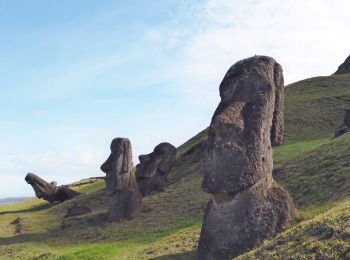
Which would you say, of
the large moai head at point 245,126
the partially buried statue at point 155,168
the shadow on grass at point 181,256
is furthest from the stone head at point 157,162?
the large moai head at point 245,126

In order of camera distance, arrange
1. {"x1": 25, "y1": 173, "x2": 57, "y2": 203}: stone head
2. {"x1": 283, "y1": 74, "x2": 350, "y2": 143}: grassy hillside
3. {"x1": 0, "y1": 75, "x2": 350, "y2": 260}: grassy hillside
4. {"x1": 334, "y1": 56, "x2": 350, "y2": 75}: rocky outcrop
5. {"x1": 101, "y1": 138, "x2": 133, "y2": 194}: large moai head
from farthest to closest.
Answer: {"x1": 334, "y1": 56, "x2": 350, "y2": 75}: rocky outcrop, {"x1": 283, "y1": 74, "x2": 350, "y2": 143}: grassy hillside, {"x1": 25, "y1": 173, "x2": 57, "y2": 203}: stone head, {"x1": 101, "y1": 138, "x2": 133, "y2": 194}: large moai head, {"x1": 0, "y1": 75, "x2": 350, "y2": 260}: grassy hillside

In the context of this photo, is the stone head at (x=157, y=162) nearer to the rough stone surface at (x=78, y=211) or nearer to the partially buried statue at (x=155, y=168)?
the partially buried statue at (x=155, y=168)

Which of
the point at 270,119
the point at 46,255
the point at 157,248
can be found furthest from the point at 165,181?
the point at 270,119

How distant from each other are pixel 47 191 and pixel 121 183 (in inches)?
499

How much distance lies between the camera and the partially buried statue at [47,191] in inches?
1181

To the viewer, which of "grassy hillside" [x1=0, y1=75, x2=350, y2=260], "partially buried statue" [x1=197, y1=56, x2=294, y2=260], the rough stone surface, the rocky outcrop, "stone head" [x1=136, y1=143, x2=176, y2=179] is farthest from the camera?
the rocky outcrop

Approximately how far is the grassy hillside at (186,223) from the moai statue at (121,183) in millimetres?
599

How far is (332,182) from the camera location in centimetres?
1261

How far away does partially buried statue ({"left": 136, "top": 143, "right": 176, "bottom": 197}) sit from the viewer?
2627cm

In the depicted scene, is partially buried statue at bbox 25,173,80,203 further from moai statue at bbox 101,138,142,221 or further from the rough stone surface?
moai statue at bbox 101,138,142,221

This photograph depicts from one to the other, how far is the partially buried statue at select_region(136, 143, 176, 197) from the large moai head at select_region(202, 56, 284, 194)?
54.1ft

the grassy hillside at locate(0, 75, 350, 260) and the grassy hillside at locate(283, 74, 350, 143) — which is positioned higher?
the grassy hillside at locate(283, 74, 350, 143)

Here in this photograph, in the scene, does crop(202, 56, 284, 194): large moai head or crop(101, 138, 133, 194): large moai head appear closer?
crop(202, 56, 284, 194): large moai head

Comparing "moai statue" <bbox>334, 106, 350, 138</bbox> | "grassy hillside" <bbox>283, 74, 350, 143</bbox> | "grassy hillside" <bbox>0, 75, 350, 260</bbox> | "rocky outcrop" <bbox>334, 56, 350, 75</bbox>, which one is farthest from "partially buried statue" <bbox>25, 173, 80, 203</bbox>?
"rocky outcrop" <bbox>334, 56, 350, 75</bbox>
